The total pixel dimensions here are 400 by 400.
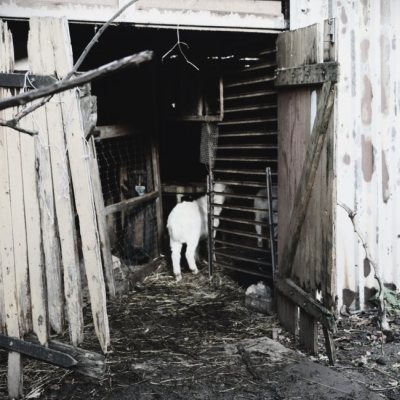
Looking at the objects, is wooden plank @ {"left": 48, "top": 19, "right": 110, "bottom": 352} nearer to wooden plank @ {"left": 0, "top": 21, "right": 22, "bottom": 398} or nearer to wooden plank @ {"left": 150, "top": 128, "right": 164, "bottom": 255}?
wooden plank @ {"left": 0, "top": 21, "right": 22, "bottom": 398}

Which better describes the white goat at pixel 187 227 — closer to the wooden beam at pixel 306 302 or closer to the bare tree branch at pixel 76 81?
the wooden beam at pixel 306 302

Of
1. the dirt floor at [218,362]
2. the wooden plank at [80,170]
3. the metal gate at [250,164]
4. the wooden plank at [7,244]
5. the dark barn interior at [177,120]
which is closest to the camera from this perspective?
the wooden plank at [80,170]

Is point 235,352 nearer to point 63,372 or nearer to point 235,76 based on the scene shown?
point 63,372

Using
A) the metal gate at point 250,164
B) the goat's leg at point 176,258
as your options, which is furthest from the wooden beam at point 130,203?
the metal gate at point 250,164

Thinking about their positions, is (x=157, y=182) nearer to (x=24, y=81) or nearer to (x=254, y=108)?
(x=254, y=108)

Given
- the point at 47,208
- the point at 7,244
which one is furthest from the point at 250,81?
the point at 7,244

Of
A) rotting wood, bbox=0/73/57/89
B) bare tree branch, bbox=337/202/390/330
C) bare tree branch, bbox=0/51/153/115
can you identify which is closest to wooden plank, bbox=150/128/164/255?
bare tree branch, bbox=337/202/390/330

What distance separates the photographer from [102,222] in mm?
6477

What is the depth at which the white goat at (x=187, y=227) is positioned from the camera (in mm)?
7582

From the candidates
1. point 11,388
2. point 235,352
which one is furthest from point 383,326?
point 11,388

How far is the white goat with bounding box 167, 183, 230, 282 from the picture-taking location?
24.9 ft

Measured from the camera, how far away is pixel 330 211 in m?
4.58

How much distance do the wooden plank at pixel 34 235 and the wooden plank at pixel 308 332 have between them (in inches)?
91.3

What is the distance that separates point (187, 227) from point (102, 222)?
147 centimetres
